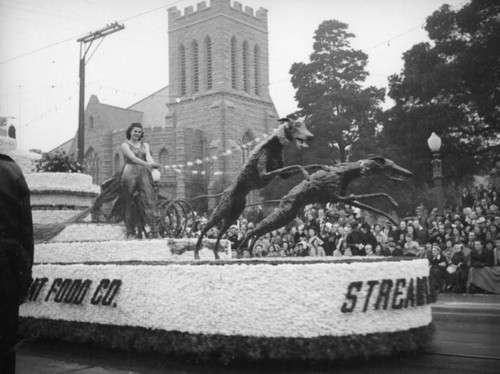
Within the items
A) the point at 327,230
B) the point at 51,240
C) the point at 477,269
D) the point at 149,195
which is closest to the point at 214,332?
the point at 149,195

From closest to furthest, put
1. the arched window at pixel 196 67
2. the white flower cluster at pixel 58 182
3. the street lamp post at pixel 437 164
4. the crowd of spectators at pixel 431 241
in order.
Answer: the crowd of spectators at pixel 431 241, the white flower cluster at pixel 58 182, the street lamp post at pixel 437 164, the arched window at pixel 196 67

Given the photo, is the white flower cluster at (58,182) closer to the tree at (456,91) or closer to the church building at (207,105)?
the tree at (456,91)

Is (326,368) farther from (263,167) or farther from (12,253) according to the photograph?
(12,253)

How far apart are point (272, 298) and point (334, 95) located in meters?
31.7

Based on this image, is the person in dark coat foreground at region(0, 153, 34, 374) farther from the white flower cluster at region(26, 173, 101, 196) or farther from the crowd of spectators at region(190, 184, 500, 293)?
the white flower cluster at region(26, 173, 101, 196)

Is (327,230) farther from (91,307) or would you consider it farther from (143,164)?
(91,307)

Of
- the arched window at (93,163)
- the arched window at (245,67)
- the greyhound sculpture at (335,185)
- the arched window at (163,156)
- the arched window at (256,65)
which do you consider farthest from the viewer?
the arched window at (93,163)

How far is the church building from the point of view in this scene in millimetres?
55906

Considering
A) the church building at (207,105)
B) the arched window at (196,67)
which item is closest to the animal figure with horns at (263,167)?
the church building at (207,105)

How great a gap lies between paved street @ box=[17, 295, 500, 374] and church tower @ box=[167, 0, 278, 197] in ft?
150

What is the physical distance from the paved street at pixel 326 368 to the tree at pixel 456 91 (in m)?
11.5

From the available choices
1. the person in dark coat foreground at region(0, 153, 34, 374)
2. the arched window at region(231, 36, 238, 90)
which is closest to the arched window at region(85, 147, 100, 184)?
the arched window at region(231, 36, 238, 90)

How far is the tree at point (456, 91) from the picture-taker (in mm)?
16781

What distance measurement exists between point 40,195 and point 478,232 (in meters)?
11.8
